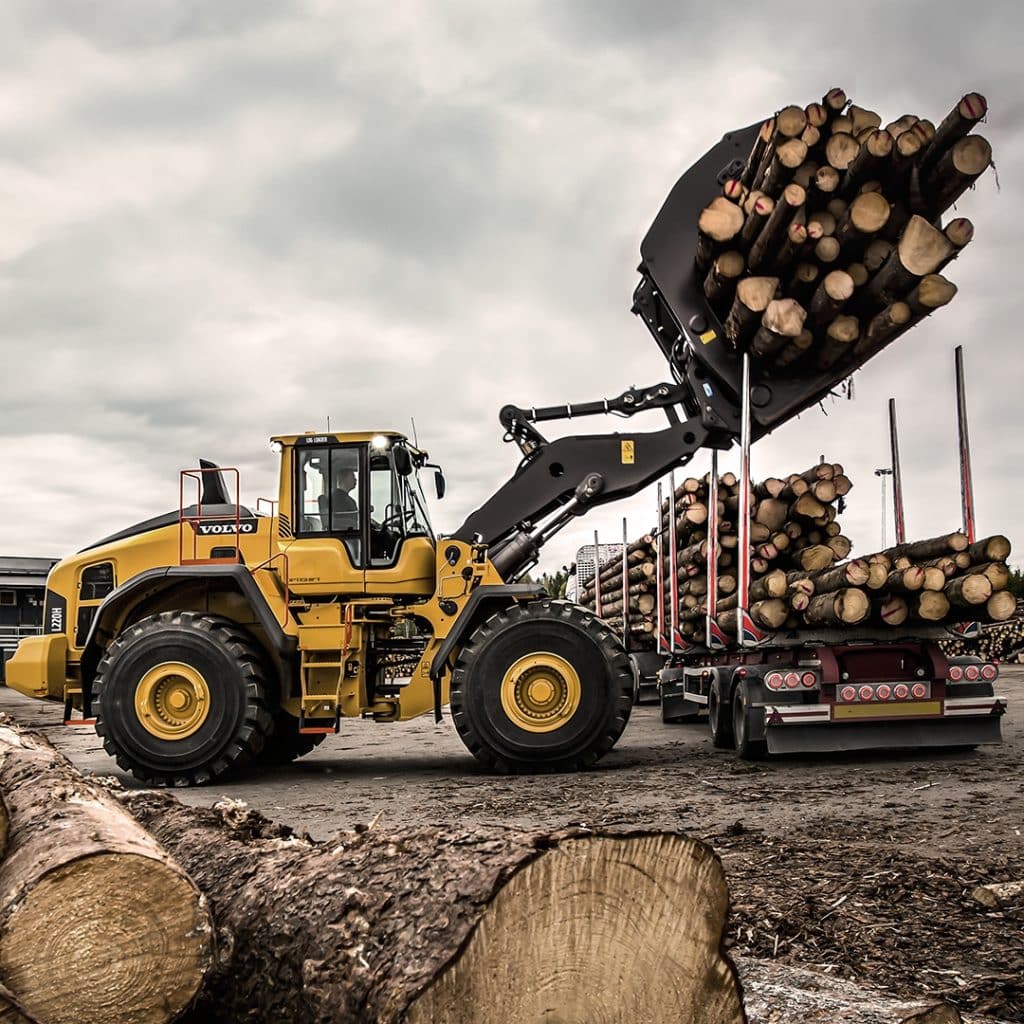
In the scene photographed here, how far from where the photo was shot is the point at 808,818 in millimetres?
6539

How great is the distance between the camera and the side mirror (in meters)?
9.99

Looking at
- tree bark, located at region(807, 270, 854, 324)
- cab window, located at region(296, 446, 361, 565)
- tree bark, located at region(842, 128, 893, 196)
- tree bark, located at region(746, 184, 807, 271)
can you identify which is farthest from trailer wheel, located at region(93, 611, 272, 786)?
tree bark, located at region(842, 128, 893, 196)

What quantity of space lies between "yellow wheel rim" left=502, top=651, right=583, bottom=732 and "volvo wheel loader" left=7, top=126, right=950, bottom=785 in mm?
17

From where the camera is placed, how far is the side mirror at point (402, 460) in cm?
999

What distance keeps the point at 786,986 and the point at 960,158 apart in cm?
714

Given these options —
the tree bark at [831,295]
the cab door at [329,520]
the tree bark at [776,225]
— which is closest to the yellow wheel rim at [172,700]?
the cab door at [329,520]

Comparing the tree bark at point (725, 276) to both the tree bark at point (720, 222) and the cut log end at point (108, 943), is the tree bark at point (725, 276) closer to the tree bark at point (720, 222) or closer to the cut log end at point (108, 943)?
the tree bark at point (720, 222)

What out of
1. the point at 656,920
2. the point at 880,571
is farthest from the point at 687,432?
the point at 656,920

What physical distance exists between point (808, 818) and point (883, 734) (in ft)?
9.24

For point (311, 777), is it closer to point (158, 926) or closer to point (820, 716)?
point (820, 716)

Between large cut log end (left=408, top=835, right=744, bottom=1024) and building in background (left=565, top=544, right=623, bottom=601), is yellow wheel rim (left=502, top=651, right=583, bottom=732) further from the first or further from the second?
building in background (left=565, top=544, right=623, bottom=601)

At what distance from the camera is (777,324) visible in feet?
30.3

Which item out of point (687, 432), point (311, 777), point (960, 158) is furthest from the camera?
point (687, 432)

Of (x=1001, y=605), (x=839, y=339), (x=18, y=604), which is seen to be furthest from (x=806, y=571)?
(x=18, y=604)
